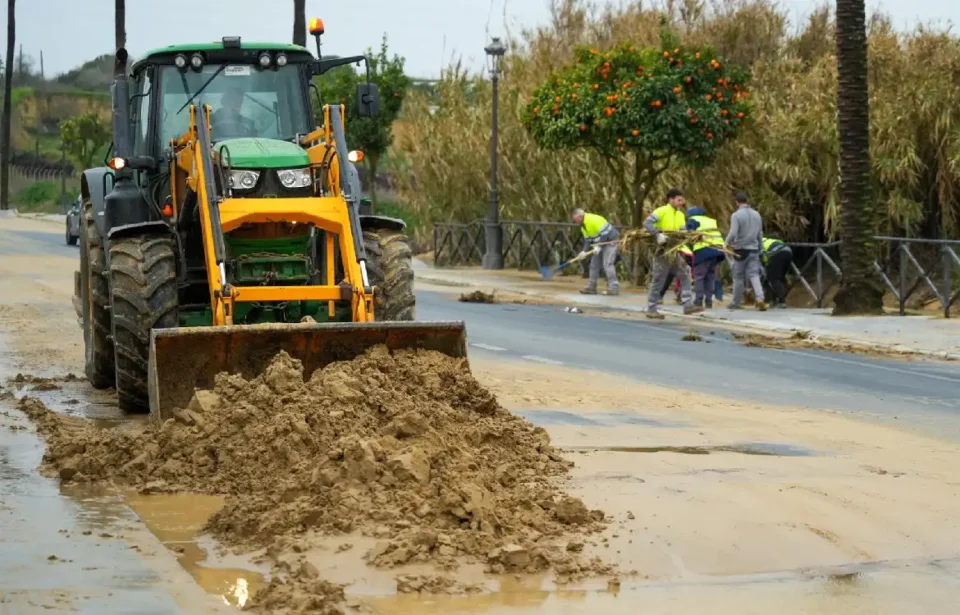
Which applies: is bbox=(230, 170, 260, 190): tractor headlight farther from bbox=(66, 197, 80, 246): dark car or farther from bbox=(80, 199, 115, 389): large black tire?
bbox=(66, 197, 80, 246): dark car

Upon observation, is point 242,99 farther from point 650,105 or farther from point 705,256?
point 650,105

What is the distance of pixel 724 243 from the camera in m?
24.7

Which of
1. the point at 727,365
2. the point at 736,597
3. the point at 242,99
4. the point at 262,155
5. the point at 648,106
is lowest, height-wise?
the point at 736,597

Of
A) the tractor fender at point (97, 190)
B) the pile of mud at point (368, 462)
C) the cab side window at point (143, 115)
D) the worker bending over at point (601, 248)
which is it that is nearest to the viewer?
the pile of mud at point (368, 462)

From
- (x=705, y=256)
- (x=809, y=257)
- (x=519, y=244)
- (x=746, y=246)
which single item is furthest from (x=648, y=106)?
(x=519, y=244)

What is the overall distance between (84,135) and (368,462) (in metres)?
65.9

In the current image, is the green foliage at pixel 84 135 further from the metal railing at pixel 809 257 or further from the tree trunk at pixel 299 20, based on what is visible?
the metal railing at pixel 809 257

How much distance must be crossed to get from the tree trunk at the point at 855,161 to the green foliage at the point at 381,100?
2039 cm

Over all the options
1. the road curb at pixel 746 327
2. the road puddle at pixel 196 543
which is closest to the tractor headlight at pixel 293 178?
the road puddle at pixel 196 543

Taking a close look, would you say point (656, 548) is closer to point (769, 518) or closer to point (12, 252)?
point (769, 518)

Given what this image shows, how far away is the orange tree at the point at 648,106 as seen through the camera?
26.9 metres

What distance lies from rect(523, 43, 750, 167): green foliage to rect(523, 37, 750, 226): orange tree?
2 centimetres

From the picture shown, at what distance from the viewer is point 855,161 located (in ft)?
73.9

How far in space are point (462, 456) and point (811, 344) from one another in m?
10.8
